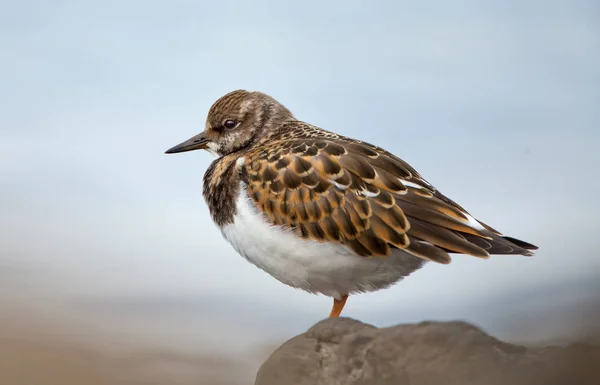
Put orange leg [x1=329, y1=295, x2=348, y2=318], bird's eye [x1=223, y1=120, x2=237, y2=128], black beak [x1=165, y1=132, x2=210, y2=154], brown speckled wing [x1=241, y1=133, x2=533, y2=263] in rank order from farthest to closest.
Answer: black beak [x1=165, y1=132, x2=210, y2=154], bird's eye [x1=223, y1=120, x2=237, y2=128], orange leg [x1=329, y1=295, x2=348, y2=318], brown speckled wing [x1=241, y1=133, x2=533, y2=263]

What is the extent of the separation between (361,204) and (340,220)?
0.20m

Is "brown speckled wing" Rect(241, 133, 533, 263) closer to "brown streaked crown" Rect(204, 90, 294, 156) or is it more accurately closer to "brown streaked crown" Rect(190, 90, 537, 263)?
"brown streaked crown" Rect(190, 90, 537, 263)

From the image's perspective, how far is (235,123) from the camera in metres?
Result: 6.41

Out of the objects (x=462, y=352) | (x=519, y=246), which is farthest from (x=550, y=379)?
(x=519, y=246)

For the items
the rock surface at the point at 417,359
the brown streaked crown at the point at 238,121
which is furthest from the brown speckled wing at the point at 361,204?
the brown streaked crown at the point at 238,121

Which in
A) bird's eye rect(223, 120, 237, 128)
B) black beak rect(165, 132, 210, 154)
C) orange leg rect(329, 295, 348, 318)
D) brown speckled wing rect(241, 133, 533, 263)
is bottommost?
orange leg rect(329, 295, 348, 318)

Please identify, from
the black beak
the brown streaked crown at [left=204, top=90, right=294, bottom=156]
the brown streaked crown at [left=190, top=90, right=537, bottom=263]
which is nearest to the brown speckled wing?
the brown streaked crown at [left=190, top=90, right=537, bottom=263]

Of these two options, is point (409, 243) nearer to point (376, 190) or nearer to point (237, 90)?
point (376, 190)

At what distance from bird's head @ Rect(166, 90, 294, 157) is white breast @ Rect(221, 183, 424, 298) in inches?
39.4

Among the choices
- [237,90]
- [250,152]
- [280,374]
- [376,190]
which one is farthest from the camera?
[237,90]

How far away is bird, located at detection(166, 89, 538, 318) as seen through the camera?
521 cm

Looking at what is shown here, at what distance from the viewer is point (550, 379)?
4.62 m

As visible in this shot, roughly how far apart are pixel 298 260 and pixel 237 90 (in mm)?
1933

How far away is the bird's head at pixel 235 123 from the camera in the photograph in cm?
641
